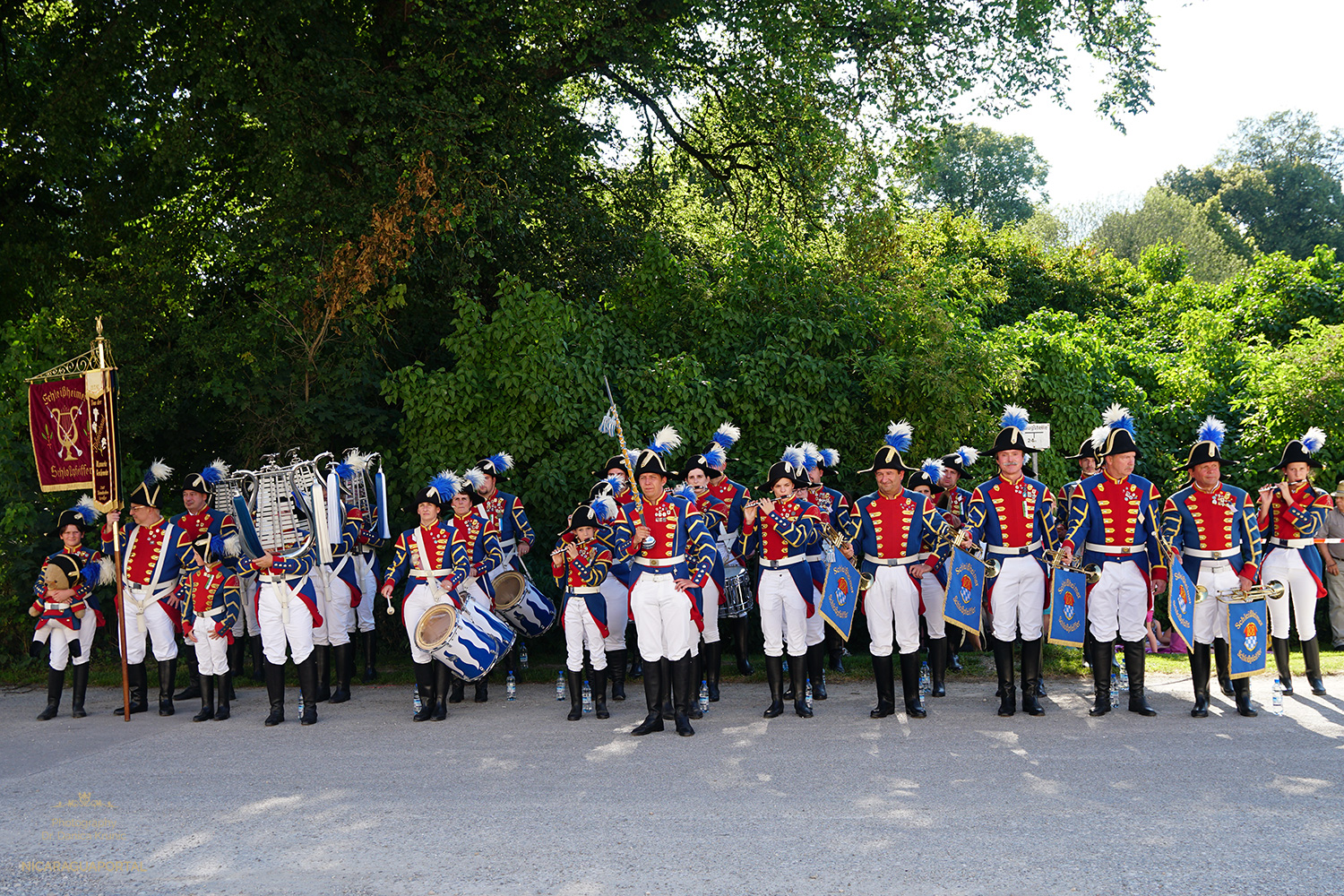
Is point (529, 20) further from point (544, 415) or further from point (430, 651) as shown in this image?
point (430, 651)

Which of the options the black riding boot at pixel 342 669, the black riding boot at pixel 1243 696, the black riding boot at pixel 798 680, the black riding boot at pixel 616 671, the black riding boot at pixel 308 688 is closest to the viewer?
the black riding boot at pixel 1243 696

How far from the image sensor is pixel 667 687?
799cm

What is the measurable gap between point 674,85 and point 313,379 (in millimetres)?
6805

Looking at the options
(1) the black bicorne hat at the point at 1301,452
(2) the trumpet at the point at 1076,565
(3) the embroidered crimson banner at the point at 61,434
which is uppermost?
(3) the embroidered crimson banner at the point at 61,434

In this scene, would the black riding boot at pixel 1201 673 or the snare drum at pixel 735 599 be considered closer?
the black riding boot at pixel 1201 673

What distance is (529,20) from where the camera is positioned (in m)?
11.9

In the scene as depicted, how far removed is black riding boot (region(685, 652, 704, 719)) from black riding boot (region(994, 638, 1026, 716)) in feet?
7.92

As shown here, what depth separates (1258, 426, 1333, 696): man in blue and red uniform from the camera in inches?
328

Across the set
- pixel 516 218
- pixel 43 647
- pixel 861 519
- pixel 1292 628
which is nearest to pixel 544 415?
pixel 516 218

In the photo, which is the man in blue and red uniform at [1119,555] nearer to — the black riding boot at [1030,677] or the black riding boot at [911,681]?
the black riding boot at [1030,677]

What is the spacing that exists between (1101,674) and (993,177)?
51.3m

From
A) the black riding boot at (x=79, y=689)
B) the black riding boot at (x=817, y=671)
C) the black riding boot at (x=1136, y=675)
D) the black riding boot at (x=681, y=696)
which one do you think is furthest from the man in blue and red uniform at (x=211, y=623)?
the black riding boot at (x=1136, y=675)

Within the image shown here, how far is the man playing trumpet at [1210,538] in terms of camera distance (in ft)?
26.1

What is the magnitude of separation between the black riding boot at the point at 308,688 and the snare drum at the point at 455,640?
1040mm
